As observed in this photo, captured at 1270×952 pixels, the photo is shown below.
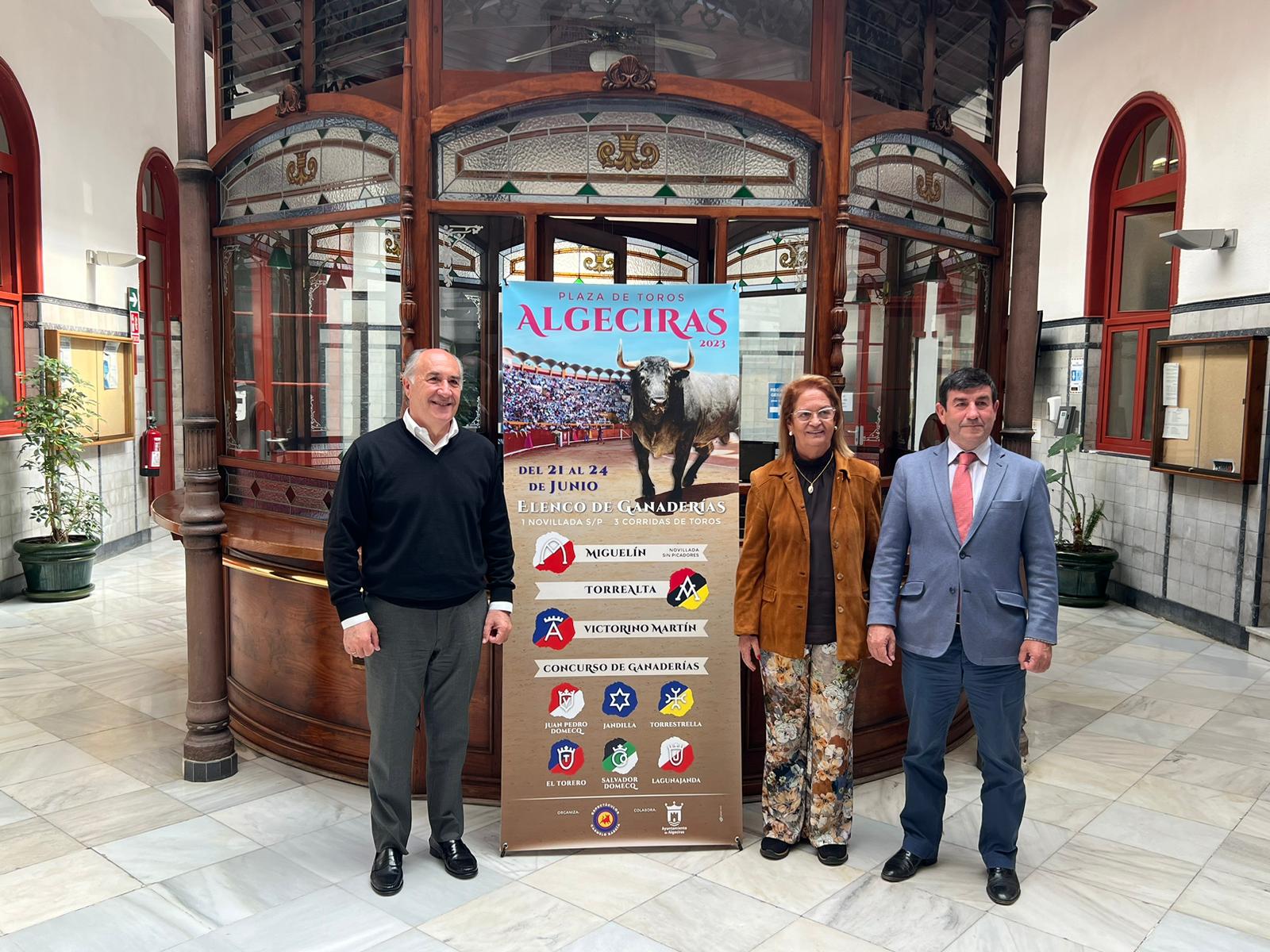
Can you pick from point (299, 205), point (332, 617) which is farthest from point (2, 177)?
point (332, 617)

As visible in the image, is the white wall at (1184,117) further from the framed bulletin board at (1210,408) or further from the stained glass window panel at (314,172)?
the stained glass window panel at (314,172)

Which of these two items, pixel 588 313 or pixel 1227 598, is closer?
pixel 588 313

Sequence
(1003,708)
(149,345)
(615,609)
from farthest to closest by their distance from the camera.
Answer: (149,345) < (615,609) < (1003,708)

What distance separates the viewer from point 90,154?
7.63 metres

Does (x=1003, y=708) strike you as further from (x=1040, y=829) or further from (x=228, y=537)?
(x=228, y=537)

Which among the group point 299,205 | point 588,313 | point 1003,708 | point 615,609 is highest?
point 299,205

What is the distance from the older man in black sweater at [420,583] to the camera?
9.21 ft

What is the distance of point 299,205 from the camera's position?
12.6 ft

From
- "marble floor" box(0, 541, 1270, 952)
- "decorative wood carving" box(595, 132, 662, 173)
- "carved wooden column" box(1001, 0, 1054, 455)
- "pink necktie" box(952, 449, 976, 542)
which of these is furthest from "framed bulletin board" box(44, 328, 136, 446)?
"pink necktie" box(952, 449, 976, 542)

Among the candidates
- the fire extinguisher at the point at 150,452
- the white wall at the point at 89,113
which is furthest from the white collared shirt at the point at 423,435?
the fire extinguisher at the point at 150,452

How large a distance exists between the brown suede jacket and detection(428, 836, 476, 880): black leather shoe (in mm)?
1102

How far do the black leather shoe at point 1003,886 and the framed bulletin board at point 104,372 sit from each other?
6.96 metres

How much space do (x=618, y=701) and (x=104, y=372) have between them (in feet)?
21.3

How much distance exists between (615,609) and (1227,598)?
4705 millimetres
